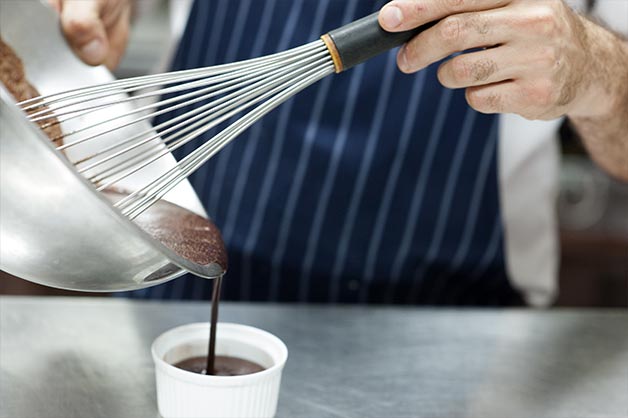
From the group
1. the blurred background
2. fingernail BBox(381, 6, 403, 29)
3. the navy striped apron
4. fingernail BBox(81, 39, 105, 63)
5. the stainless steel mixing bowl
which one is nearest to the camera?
the stainless steel mixing bowl

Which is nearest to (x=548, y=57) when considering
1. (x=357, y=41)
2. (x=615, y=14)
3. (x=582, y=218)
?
(x=357, y=41)

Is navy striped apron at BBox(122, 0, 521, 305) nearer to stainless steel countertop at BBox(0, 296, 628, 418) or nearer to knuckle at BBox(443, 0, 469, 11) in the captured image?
stainless steel countertop at BBox(0, 296, 628, 418)

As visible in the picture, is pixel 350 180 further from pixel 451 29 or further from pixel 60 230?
pixel 60 230

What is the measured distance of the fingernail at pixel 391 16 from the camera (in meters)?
0.58

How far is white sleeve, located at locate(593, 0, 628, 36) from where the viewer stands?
81 cm

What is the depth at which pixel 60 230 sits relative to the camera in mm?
469

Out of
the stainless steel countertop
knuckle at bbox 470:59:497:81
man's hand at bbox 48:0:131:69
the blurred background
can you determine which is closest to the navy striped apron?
the stainless steel countertop

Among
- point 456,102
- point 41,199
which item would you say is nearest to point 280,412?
point 41,199

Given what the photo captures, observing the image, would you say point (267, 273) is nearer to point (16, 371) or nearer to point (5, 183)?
point (16, 371)

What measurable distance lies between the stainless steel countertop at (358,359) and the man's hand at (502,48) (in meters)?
0.25

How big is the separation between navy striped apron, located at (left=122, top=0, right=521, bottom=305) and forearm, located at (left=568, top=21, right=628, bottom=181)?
115 mm

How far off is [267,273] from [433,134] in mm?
251

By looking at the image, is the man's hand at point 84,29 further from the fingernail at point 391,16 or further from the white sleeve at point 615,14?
the white sleeve at point 615,14

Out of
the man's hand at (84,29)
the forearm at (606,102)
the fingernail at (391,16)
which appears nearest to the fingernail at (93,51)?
the man's hand at (84,29)
